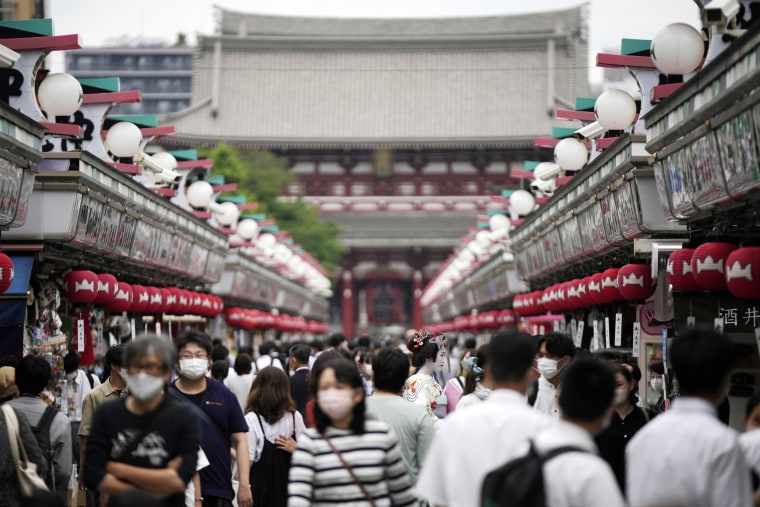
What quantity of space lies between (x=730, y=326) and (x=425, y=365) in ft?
8.95

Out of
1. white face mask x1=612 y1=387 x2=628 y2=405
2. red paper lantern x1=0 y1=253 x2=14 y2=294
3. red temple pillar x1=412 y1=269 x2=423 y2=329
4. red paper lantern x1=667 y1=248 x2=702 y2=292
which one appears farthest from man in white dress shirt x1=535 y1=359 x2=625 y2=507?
red temple pillar x1=412 y1=269 x2=423 y2=329

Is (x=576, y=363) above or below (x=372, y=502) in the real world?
above

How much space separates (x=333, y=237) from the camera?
5841cm

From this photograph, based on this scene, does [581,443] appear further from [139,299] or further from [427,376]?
[139,299]

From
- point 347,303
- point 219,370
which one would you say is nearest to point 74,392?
point 219,370

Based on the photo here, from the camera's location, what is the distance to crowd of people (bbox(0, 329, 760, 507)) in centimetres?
512

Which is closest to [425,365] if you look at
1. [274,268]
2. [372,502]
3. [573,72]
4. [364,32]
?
[372,502]

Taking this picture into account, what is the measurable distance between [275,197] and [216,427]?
141 feet

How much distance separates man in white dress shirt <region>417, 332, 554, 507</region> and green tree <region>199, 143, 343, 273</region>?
124ft

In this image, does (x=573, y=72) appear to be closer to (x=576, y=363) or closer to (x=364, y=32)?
(x=364, y=32)

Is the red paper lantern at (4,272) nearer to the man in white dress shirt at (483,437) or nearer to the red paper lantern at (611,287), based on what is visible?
the red paper lantern at (611,287)

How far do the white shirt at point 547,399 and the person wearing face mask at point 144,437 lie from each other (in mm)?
4043

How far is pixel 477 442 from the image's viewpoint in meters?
5.43

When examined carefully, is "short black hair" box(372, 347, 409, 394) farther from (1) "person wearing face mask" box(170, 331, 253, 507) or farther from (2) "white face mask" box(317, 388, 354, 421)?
(1) "person wearing face mask" box(170, 331, 253, 507)
